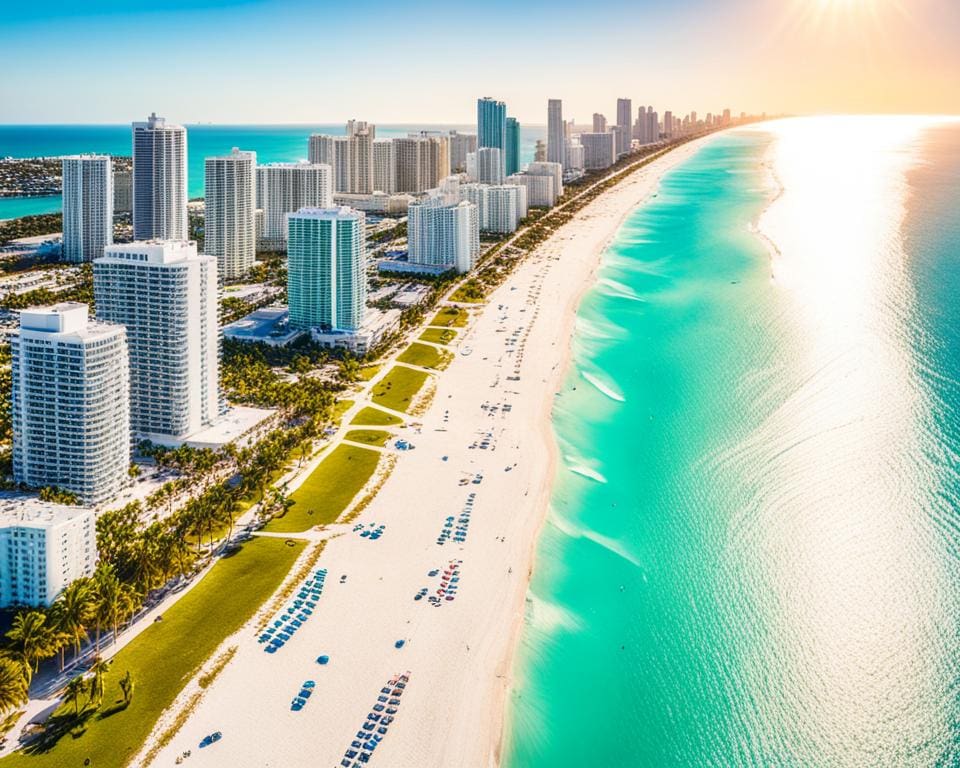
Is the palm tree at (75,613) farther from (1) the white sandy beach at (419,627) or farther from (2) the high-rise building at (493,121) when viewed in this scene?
(2) the high-rise building at (493,121)

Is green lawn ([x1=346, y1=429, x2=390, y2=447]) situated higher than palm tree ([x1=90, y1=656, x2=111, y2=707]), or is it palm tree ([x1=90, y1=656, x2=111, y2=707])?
green lawn ([x1=346, y1=429, x2=390, y2=447])

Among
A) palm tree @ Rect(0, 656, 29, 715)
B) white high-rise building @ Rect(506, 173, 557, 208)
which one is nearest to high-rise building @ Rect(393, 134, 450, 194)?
white high-rise building @ Rect(506, 173, 557, 208)

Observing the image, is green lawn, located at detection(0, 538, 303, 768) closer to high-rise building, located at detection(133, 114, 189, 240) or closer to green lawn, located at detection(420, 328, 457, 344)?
green lawn, located at detection(420, 328, 457, 344)

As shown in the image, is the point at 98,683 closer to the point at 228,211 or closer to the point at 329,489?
the point at 329,489

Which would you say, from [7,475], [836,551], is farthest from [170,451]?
[836,551]

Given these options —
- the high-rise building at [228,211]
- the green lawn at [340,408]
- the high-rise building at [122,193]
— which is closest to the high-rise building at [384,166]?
→ the high-rise building at [122,193]

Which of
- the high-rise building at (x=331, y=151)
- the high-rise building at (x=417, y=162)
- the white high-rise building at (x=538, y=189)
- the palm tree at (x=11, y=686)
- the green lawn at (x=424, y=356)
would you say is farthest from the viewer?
the high-rise building at (x=417, y=162)

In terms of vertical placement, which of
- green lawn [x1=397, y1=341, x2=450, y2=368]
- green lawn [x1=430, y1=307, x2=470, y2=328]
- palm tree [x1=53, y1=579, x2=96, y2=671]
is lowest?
palm tree [x1=53, y1=579, x2=96, y2=671]
